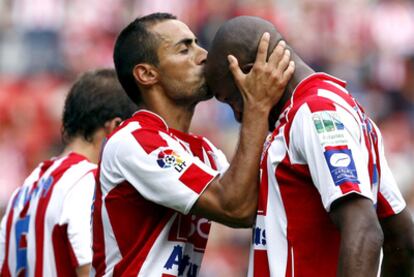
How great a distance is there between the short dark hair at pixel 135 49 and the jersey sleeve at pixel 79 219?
788 millimetres

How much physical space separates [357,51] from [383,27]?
48 centimetres

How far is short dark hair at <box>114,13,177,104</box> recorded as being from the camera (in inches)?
227

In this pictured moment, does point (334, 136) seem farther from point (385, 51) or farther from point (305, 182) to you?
point (385, 51)

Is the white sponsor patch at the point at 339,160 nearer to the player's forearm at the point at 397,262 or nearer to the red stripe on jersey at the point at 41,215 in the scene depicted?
the player's forearm at the point at 397,262

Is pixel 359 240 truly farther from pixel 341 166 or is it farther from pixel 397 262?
pixel 397 262

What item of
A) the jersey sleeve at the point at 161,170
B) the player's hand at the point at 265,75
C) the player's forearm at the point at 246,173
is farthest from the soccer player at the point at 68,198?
the player's hand at the point at 265,75

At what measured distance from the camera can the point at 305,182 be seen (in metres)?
4.86

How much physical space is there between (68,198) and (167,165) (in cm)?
120

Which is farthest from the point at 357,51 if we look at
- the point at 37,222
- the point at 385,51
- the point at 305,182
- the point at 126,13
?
the point at 305,182

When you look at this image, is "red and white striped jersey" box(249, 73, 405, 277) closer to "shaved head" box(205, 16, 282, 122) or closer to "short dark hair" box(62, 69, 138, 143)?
"shaved head" box(205, 16, 282, 122)

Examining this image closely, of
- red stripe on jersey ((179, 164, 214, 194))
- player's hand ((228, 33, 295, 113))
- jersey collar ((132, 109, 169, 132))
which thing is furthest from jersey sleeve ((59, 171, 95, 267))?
player's hand ((228, 33, 295, 113))

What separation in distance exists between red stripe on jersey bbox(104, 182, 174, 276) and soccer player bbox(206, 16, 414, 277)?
1.85ft

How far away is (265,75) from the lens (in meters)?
5.13

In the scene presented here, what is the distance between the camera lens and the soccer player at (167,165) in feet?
17.1
